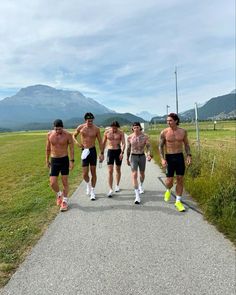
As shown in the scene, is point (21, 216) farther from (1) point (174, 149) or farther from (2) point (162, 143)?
(1) point (174, 149)

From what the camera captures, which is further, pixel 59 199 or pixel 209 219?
pixel 59 199

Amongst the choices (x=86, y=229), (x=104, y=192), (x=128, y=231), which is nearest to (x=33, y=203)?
(x=104, y=192)

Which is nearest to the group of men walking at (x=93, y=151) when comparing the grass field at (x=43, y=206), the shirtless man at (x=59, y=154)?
the shirtless man at (x=59, y=154)

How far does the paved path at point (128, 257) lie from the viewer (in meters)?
3.84

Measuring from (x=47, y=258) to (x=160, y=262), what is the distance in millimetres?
1518

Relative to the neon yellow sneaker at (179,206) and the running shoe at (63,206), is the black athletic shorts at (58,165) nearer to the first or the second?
the running shoe at (63,206)

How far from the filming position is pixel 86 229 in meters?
5.89

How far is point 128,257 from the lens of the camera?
4.65 metres

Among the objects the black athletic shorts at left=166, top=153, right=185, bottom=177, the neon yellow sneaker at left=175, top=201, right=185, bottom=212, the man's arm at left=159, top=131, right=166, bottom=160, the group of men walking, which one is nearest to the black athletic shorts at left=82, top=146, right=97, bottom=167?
the group of men walking

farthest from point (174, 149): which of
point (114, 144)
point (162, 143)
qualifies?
point (114, 144)

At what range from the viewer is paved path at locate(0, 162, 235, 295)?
151 inches

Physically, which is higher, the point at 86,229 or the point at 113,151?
the point at 113,151

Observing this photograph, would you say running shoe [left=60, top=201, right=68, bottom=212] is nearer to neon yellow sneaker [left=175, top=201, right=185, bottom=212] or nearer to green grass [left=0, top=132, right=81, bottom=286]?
green grass [left=0, top=132, right=81, bottom=286]

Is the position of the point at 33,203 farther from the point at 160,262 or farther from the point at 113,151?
the point at 160,262
